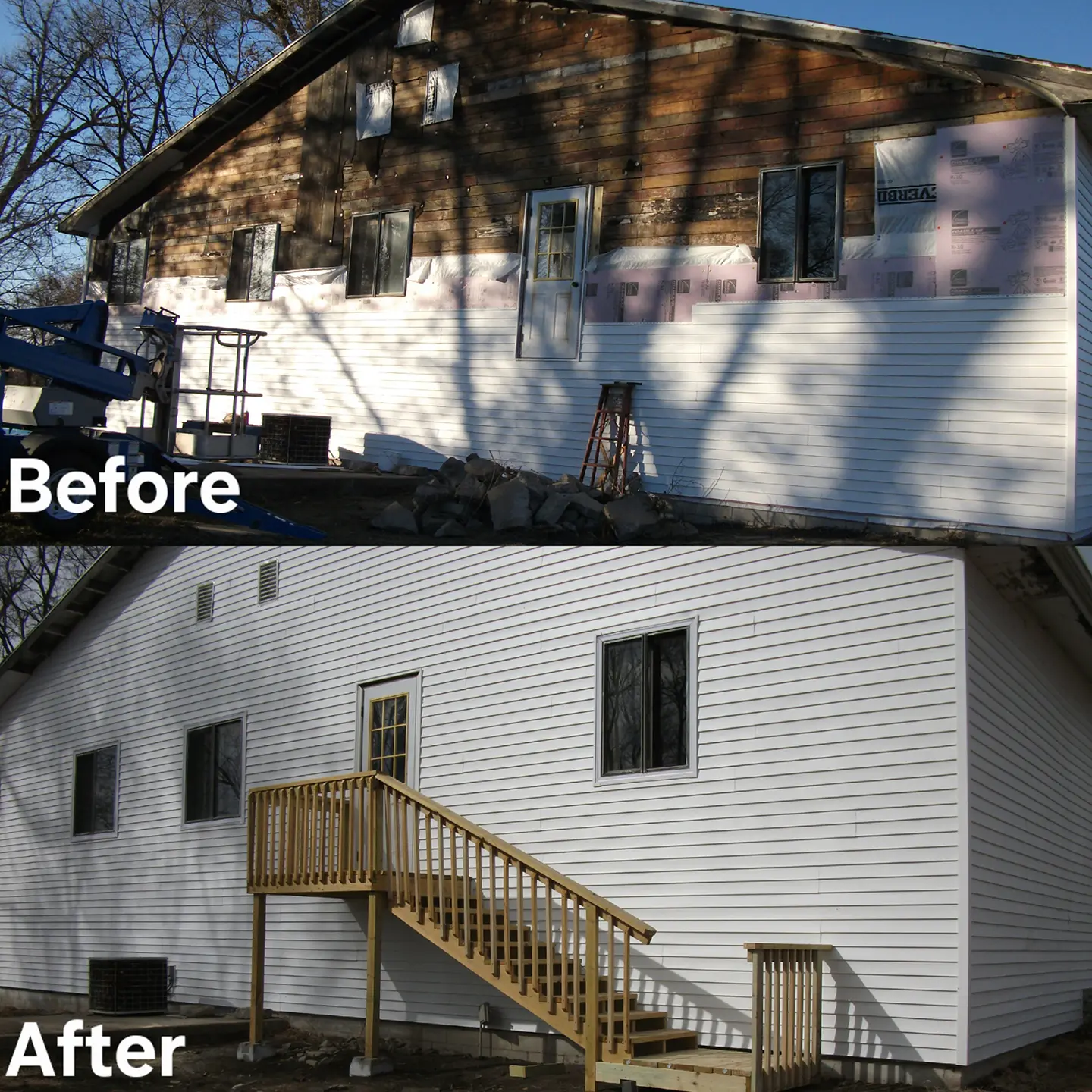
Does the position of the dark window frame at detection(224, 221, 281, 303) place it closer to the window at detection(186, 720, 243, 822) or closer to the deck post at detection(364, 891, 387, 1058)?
the window at detection(186, 720, 243, 822)

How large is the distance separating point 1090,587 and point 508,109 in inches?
376

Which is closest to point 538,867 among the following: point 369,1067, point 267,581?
point 369,1067

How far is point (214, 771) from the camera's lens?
631 inches

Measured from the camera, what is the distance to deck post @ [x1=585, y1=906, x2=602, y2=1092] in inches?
350

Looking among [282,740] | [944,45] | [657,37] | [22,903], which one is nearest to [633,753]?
[282,740]

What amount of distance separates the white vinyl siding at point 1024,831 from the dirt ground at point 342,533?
205 centimetres

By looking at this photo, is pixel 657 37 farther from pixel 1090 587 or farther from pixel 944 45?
pixel 1090 587

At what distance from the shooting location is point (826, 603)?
9.80 metres

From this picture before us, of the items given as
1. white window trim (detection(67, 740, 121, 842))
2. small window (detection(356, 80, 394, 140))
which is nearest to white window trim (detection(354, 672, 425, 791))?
white window trim (detection(67, 740, 121, 842))

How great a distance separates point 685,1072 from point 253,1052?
17.5 ft

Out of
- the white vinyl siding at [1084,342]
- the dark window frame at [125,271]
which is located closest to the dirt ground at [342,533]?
the white vinyl siding at [1084,342]

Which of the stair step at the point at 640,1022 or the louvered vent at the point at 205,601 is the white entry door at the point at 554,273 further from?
the stair step at the point at 640,1022

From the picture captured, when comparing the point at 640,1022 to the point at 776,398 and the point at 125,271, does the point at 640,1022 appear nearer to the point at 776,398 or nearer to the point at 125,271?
the point at 776,398

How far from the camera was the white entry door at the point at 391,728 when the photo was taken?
13055 mm
